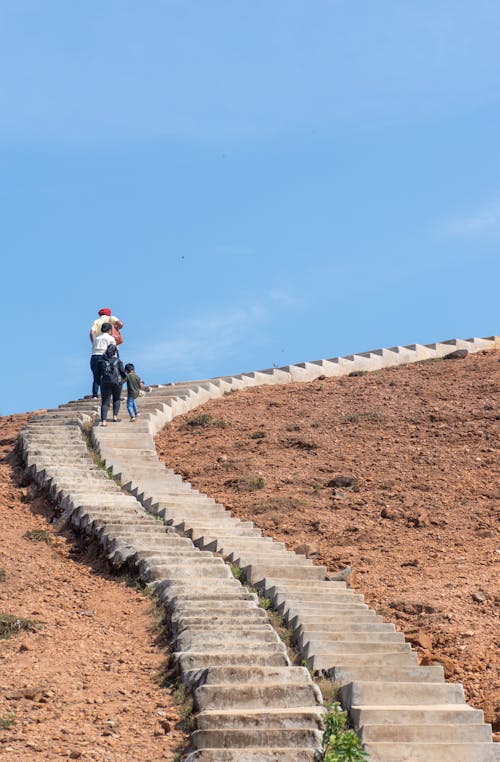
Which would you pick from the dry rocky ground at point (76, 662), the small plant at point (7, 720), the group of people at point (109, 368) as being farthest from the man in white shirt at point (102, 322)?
the small plant at point (7, 720)

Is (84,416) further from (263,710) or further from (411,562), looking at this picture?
(263,710)

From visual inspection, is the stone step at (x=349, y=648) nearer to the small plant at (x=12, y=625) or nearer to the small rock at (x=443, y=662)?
the small rock at (x=443, y=662)

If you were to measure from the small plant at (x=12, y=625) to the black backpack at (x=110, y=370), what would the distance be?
7.80 metres

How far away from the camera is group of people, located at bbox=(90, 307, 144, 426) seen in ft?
64.9

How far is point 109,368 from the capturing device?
1966cm

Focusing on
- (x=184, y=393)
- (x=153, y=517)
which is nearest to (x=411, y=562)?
(x=153, y=517)

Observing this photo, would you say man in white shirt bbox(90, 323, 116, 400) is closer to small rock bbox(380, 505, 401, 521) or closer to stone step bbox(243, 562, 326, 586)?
small rock bbox(380, 505, 401, 521)

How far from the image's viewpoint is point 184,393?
24.4m

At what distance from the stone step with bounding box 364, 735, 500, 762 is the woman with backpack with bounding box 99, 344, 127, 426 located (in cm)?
1079

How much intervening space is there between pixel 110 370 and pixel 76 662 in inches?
349

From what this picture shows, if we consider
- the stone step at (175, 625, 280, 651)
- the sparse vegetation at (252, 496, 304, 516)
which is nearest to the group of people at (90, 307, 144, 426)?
the sparse vegetation at (252, 496, 304, 516)

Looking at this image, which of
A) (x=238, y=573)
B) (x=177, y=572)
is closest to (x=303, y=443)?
(x=238, y=573)

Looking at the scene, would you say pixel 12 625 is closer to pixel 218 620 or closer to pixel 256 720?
pixel 218 620

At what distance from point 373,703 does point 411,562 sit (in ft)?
15.7
